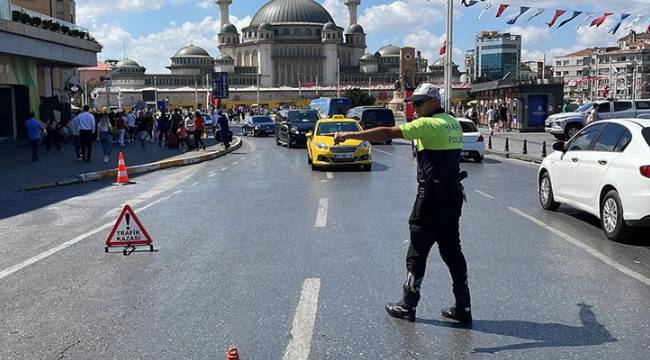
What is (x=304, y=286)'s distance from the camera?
6527mm

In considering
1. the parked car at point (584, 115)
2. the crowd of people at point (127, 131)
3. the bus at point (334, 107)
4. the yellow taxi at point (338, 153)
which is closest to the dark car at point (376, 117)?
the crowd of people at point (127, 131)

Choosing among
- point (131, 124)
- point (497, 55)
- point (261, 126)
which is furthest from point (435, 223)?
point (497, 55)

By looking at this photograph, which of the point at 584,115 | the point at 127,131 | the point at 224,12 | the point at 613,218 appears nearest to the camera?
the point at 613,218

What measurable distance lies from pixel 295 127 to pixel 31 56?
39.2ft

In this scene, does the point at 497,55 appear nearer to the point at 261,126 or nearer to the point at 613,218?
the point at 261,126

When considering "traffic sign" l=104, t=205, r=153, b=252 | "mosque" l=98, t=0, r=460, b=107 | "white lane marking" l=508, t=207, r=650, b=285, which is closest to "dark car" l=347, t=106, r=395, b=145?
"white lane marking" l=508, t=207, r=650, b=285

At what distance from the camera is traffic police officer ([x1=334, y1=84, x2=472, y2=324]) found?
531 cm

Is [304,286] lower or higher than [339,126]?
lower

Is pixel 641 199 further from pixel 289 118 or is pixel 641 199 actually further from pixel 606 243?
pixel 289 118

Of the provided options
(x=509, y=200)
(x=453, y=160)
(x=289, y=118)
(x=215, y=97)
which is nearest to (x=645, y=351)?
(x=453, y=160)

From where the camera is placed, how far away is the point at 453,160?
539cm

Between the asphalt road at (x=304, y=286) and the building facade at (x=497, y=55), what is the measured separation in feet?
527

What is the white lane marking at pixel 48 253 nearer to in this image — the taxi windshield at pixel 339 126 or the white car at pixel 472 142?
the taxi windshield at pixel 339 126

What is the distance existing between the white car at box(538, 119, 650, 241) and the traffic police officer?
397 centimetres
